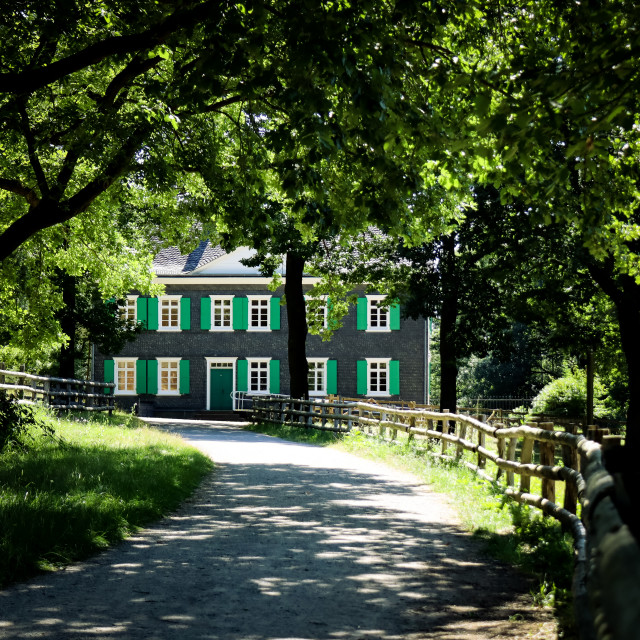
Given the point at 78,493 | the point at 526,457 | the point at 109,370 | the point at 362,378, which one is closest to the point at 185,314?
the point at 109,370

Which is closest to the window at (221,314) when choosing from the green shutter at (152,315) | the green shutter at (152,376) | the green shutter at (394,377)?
the green shutter at (152,315)

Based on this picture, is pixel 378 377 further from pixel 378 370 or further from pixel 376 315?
pixel 376 315

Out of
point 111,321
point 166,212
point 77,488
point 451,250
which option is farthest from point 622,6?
point 111,321

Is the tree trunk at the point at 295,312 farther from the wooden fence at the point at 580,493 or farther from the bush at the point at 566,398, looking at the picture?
the bush at the point at 566,398

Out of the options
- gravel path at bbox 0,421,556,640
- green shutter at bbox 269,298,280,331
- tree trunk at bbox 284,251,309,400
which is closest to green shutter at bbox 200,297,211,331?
green shutter at bbox 269,298,280,331

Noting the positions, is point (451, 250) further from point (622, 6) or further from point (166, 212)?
point (622, 6)

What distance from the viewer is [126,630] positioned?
4867mm

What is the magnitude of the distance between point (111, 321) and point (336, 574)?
92.5ft

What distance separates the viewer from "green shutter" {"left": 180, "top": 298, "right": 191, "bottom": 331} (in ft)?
145

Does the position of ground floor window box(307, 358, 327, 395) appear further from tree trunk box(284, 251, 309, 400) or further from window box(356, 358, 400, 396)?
tree trunk box(284, 251, 309, 400)

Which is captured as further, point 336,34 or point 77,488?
point 77,488

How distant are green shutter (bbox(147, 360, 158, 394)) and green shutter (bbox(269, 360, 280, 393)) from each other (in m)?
5.93

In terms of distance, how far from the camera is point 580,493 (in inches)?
245

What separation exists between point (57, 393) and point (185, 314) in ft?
66.7
